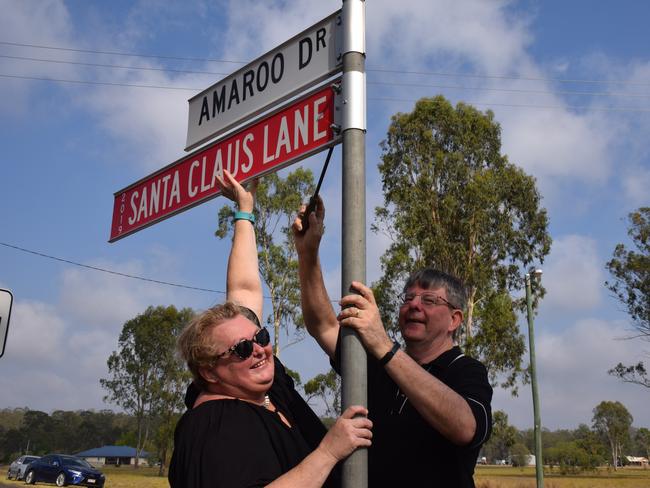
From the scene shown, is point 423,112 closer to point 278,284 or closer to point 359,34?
point 278,284

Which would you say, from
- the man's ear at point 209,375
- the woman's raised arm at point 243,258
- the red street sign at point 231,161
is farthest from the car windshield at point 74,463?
the man's ear at point 209,375

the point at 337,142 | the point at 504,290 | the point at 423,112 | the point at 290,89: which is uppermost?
the point at 423,112

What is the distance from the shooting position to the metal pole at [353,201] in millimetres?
1919

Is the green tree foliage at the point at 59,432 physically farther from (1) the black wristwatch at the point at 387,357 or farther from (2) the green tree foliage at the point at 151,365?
(1) the black wristwatch at the point at 387,357

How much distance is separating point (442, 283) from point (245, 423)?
1292 millimetres

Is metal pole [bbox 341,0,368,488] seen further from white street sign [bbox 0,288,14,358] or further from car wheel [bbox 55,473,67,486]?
car wheel [bbox 55,473,67,486]

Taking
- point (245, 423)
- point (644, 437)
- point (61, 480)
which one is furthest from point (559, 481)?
point (644, 437)

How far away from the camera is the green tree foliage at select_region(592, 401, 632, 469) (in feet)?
259

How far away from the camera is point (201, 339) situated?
2.27m

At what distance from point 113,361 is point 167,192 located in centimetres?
4621

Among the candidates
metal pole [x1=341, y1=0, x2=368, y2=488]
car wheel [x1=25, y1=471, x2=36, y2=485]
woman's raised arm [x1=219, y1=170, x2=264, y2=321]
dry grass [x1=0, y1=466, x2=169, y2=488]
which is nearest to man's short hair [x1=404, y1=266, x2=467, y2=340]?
woman's raised arm [x1=219, y1=170, x2=264, y2=321]

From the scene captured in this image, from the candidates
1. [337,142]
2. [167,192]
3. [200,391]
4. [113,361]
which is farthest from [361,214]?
[113,361]

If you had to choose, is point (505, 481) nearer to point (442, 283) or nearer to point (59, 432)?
point (442, 283)

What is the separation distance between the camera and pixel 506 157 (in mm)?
23828
